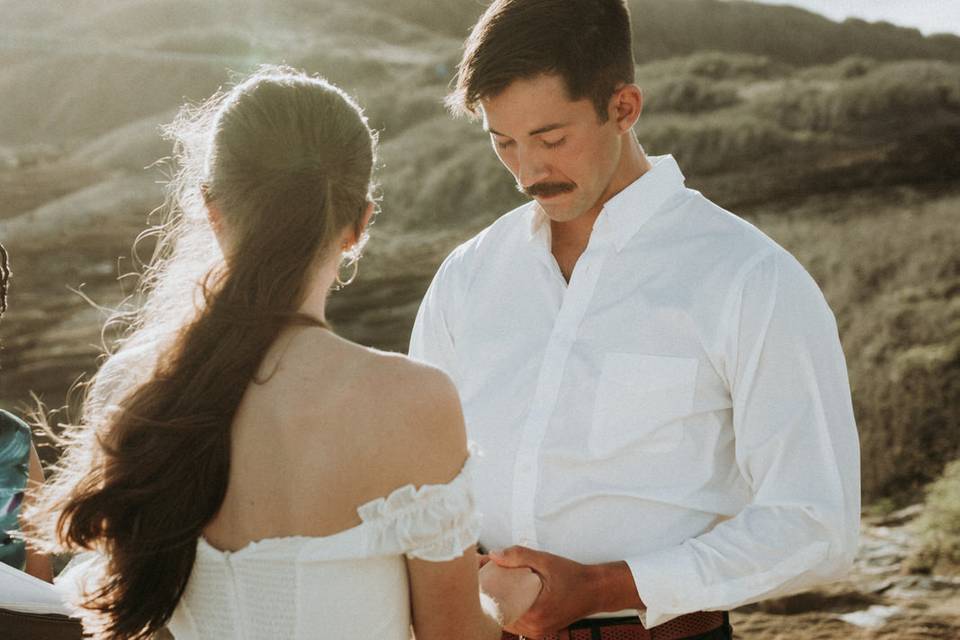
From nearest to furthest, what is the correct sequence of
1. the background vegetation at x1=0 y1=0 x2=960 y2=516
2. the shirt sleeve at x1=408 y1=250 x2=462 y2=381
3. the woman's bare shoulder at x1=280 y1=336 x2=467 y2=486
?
the woman's bare shoulder at x1=280 y1=336 x2=467 y2=486 → the shirt sleeve at x1=408 y1=250 x2=462 y2=381 → the background vegetation at x1=0 y1=0 x2=960 y2=516

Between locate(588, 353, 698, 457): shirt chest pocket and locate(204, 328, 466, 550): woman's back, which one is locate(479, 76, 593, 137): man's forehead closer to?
locate(588, 353, 698, 457): shirt chest pocket

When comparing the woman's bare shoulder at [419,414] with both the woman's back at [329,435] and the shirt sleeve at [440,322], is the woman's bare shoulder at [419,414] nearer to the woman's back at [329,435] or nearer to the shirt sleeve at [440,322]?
the woman's back at [329,435]

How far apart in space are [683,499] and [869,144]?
215 inches

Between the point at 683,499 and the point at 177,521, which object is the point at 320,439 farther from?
the point at 683,499

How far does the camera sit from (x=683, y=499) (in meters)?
1.68

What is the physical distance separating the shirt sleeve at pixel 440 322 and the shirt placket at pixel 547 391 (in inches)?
10.4

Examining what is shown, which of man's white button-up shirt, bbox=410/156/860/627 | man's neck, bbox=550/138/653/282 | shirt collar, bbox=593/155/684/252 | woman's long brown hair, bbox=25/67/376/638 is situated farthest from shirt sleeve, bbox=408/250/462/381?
A: woman's long brown hair, bbox=25/67/376/638

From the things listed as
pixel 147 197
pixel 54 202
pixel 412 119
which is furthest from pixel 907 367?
pixel 54 202

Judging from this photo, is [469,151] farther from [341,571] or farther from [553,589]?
[341,571]

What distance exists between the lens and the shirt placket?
1.74 m

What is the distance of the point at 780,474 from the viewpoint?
1.61 m

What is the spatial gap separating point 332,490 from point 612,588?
2.05 feet

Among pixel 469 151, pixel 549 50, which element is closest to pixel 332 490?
pixel 549 50

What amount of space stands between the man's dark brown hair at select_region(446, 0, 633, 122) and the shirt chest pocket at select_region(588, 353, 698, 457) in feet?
1.60
